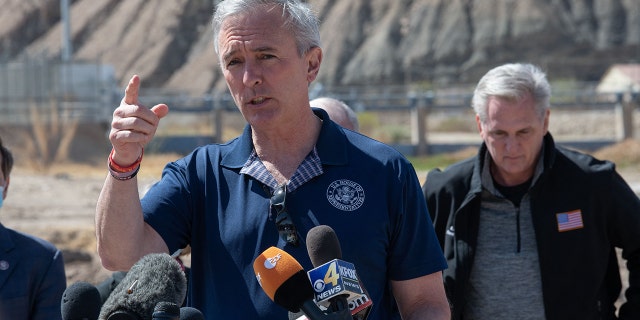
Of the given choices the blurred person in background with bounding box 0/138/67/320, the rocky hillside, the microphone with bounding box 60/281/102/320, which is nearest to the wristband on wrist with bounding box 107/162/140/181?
the microphone with bounding box 60/281/102/320

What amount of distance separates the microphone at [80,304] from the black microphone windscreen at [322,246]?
0.53 meters

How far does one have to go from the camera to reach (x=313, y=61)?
2.95m

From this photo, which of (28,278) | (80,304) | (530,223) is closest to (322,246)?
(80,304)

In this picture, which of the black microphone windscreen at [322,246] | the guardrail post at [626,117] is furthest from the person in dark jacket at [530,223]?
the guardrail post at [626,117]

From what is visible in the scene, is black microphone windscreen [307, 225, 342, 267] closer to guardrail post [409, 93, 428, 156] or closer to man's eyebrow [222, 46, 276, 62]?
man's eyebrow [222, 46, 276, 62]

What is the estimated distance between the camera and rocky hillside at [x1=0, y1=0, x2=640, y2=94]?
59.7 metres

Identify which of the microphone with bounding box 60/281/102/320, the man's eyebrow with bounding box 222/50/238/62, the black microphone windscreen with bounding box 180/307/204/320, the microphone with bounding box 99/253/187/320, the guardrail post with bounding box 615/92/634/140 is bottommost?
the guardrail post with bounding box 615/92/634/140

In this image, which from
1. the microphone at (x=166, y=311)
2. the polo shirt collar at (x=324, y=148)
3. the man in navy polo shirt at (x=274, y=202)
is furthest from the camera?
the polo shirt collar at (x=324, y=148)

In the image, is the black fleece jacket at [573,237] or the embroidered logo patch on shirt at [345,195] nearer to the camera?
the embroidered logo patch on shirt at [345,195]

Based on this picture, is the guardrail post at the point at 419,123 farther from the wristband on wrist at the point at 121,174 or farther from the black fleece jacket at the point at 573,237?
the wristband on wrist at the point at 121,174

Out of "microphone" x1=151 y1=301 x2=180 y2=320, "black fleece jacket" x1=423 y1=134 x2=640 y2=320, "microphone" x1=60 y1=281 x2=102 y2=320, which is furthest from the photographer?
"black fleece jacket" x1=423 y1=134 x2=640 y2=320

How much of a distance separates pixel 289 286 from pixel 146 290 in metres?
0.32

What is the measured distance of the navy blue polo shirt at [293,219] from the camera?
274cm

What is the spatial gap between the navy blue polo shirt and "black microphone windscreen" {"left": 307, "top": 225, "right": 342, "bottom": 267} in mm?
547
